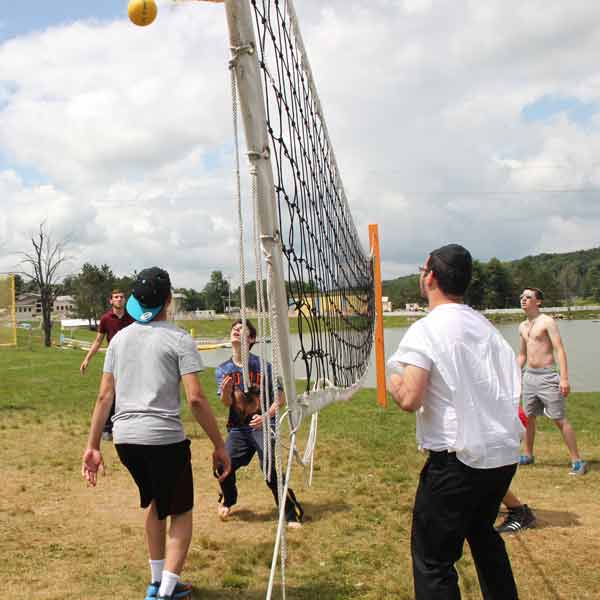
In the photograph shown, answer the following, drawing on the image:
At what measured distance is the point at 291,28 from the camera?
3922 millimetres

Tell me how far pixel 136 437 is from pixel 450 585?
1.53 metres

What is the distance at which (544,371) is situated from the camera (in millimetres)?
5977

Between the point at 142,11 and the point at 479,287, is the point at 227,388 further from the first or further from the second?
the point at 479,287

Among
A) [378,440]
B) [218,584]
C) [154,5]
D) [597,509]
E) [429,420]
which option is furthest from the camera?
[378,440]

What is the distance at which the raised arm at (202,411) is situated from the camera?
10.4 ft

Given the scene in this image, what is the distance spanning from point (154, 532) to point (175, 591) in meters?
0.38

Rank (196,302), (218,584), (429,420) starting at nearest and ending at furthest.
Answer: (429,420) < (218,584) < (196,302)

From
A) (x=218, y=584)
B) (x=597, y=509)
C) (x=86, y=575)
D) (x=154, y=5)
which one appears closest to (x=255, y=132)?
(x=154, y=5)

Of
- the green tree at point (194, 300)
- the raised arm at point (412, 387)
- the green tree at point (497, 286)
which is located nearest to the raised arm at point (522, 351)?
the raised arm at point (412, 387)

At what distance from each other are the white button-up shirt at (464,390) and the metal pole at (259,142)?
19.7 inches

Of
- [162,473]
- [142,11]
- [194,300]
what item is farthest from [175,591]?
[194,300]

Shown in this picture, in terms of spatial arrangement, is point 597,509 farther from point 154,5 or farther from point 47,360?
point 47,360

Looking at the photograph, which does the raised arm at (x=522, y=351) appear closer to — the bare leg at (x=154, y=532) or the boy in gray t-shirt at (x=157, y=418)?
the boy in gray t-shirt at (x=157, y=418)

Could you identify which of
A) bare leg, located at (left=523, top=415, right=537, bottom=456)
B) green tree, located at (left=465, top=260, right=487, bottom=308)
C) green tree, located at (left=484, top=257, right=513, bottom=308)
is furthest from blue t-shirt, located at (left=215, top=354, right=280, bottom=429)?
green tree, located at (left=484, top=257, right=513, bottom=308)
